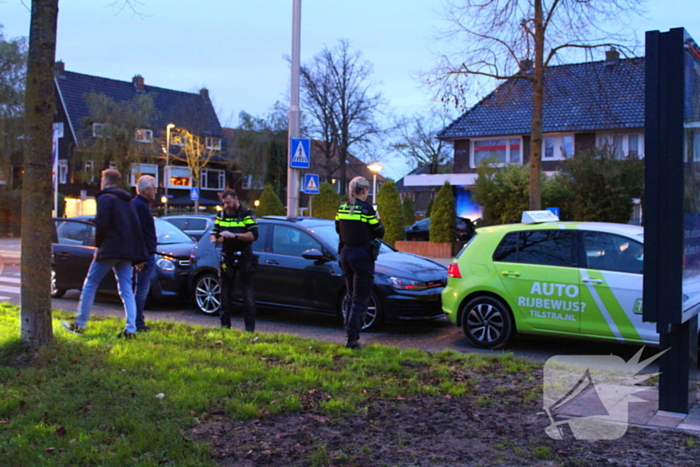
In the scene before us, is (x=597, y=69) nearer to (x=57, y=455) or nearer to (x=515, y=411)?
(x=515, y=411)

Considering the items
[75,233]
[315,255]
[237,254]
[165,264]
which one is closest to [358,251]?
[237,254]

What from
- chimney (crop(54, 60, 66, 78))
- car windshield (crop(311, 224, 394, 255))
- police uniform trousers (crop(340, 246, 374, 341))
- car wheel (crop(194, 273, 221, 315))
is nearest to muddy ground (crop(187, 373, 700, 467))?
police uniform trousers (crop(340, 246, 374, 341))

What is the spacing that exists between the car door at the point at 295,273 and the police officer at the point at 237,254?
140cm

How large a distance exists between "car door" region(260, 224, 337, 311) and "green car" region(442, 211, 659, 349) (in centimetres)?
187

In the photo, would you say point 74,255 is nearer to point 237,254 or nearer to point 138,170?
point 237,254

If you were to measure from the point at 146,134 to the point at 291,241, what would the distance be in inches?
1603

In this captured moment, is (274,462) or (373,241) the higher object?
(373,241)

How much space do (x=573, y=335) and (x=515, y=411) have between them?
2.83 m

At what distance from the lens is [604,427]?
14.4 ft

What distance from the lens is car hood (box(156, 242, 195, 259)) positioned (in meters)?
11.4

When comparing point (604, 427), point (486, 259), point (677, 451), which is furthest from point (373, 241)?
point (677, 451)

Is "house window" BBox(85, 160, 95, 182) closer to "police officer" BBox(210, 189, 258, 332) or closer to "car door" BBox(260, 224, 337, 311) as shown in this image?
"car door" BBox(260, 224, 337, 311)

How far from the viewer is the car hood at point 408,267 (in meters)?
9.10

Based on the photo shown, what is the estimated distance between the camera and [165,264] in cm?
1120
